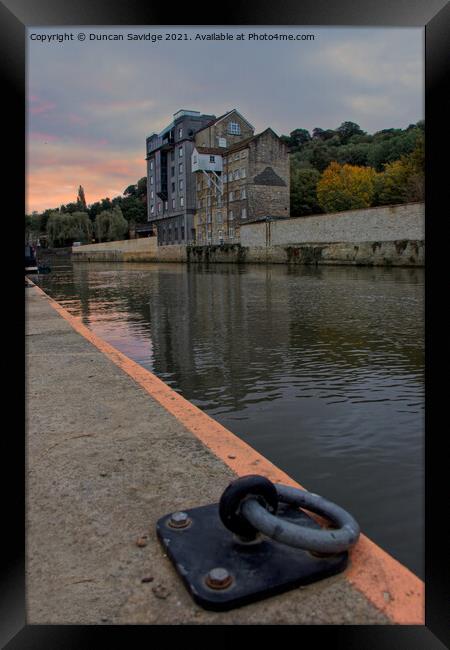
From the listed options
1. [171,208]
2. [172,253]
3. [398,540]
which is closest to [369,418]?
[398,540]

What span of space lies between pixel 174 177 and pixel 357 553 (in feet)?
209

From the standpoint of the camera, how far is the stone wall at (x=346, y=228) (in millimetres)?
29667

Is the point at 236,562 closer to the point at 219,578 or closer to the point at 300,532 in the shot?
the point at 219,578

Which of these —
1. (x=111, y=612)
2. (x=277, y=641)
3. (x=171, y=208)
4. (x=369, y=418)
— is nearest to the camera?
(x=277, y=641)

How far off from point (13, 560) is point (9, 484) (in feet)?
0.70

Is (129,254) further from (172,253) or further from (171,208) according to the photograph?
(172,253)

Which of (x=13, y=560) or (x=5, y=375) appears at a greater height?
(x=5, y=375)

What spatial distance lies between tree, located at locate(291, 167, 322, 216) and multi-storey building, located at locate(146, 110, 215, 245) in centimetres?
1080

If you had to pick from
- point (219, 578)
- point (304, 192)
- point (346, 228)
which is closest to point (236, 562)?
point (219, 578)

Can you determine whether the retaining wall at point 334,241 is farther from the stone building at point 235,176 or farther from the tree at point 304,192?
the tree at point 304,192

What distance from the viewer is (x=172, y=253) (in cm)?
5341

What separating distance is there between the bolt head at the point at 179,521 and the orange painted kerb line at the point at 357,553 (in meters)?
0.61

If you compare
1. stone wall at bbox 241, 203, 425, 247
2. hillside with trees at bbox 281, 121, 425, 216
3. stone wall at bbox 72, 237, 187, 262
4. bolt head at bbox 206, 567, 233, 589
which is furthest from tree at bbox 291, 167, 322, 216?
bolt head at bbox 206, 567, 233, 589

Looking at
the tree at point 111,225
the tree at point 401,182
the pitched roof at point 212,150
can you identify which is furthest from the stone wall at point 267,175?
the tree at point 111,225
